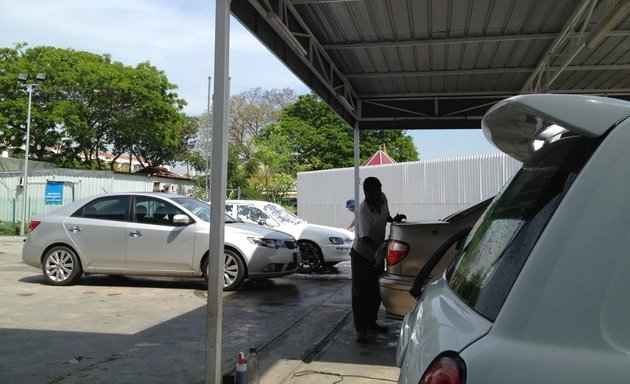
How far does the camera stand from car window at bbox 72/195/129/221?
28.6ft

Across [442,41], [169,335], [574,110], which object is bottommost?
[169,335]

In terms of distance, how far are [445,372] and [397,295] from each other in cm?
358

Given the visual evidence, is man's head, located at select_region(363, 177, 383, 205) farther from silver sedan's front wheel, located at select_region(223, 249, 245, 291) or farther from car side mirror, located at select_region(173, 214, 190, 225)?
car side mirror, located at select_region(173, 214, 190, 225)

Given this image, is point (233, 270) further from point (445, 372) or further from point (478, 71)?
point (445, 372)

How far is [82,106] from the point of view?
33938 mm

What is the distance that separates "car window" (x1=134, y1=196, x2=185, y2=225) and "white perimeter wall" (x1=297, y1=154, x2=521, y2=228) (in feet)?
25.5

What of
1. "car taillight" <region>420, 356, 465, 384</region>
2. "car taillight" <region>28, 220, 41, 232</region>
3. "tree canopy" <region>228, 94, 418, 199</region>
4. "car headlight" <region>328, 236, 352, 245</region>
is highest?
"tree canopy" <region>228, 94, 418, 199</region>

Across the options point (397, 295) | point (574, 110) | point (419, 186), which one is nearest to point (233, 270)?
point (397, 295)

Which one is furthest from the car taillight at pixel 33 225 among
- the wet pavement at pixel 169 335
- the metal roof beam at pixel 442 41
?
the metal roof beam at pixel 442 41

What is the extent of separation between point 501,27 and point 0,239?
2079 cm

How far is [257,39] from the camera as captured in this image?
228 inches

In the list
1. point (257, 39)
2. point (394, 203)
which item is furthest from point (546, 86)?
point (394, 203)

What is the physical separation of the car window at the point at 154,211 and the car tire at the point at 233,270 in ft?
3.32

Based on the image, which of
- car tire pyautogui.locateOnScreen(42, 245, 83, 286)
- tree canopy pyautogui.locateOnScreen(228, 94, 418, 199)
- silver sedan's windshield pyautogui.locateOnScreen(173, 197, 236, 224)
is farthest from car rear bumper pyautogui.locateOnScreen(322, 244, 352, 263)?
tree canopy pyautogui.locateOnScreen(228, 94, 418, 199)
